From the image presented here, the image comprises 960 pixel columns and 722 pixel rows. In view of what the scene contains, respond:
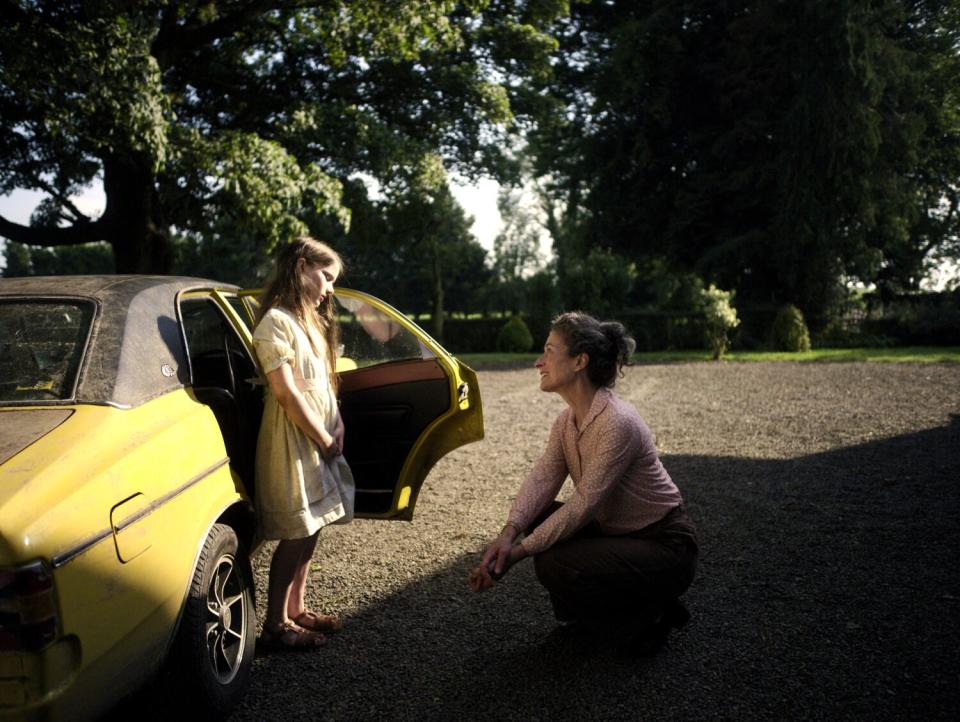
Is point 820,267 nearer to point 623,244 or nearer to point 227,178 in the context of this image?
point 623,244

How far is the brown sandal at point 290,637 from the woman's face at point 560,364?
160 cm

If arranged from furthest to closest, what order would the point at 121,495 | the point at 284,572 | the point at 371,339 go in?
the point at 371,339 → the point at 284,572 → the point at 121,495

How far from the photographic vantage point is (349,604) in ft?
12.9

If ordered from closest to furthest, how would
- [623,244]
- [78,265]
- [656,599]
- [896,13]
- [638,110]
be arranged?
[656,599], [896,13], [638,110], [623,244], [78,265]

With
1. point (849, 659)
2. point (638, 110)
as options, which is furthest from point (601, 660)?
point (638, 110)

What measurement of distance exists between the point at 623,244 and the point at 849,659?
2705cm

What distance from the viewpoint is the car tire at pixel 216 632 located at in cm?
255

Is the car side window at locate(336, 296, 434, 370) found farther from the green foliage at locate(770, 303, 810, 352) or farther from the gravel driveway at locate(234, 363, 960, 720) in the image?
the green foliage at locate(770, 303, 810, 352)

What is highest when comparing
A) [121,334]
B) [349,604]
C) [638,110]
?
[638,110]

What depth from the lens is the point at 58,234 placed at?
15.6 m

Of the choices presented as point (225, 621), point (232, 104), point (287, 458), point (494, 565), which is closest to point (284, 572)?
point (225, 621)

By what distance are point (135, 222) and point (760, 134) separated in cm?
2016

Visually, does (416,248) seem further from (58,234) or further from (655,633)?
(655,633)

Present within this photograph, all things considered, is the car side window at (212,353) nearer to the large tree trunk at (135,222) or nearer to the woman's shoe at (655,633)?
the woman's shoe at (655,633)
